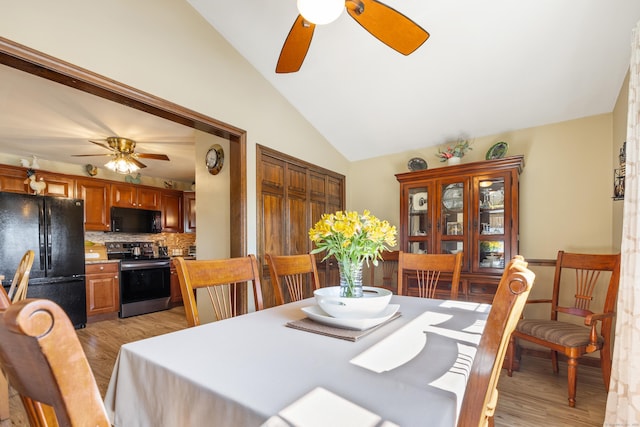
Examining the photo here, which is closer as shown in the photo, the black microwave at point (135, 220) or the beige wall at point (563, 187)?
the beige wall at point (563, 187)

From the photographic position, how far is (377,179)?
3859 mm

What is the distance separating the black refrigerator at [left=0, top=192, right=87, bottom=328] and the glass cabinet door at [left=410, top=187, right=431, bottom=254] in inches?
157

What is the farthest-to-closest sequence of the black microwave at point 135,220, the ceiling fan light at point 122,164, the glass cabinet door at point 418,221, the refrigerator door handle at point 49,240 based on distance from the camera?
the black microwave at point 135,220 → the refrigerator door handle at point 49,240 → the ceiling fan light at point 122,164 → the glass cabinet door at point 418,221

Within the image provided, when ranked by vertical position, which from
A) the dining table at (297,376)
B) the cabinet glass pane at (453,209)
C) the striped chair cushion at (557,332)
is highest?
the cabinet glass pane at (453,209)

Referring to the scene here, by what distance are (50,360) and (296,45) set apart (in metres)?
1.74

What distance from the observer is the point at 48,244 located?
3.56 metres

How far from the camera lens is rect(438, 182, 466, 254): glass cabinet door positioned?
9.64 feet

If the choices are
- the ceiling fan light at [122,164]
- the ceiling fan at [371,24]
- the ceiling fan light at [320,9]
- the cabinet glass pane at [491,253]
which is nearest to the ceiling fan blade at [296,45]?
Result: the ceiling fan at [371,24]

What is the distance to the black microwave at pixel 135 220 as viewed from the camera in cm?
466

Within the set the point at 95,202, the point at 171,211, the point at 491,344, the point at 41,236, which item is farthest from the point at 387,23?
the point at 171,211

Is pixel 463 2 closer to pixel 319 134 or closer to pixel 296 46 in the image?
pixel 296 46

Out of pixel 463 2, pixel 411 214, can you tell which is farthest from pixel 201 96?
pixel 411 214

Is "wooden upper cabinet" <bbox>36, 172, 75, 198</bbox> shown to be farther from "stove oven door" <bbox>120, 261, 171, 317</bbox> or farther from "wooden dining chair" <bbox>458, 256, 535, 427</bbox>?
"wooden dining chair" <bbox>458, 256, 535, 427</bbox>

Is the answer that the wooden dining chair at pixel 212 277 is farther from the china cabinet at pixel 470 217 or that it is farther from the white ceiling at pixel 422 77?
the china cabinet at pixel 470 217
